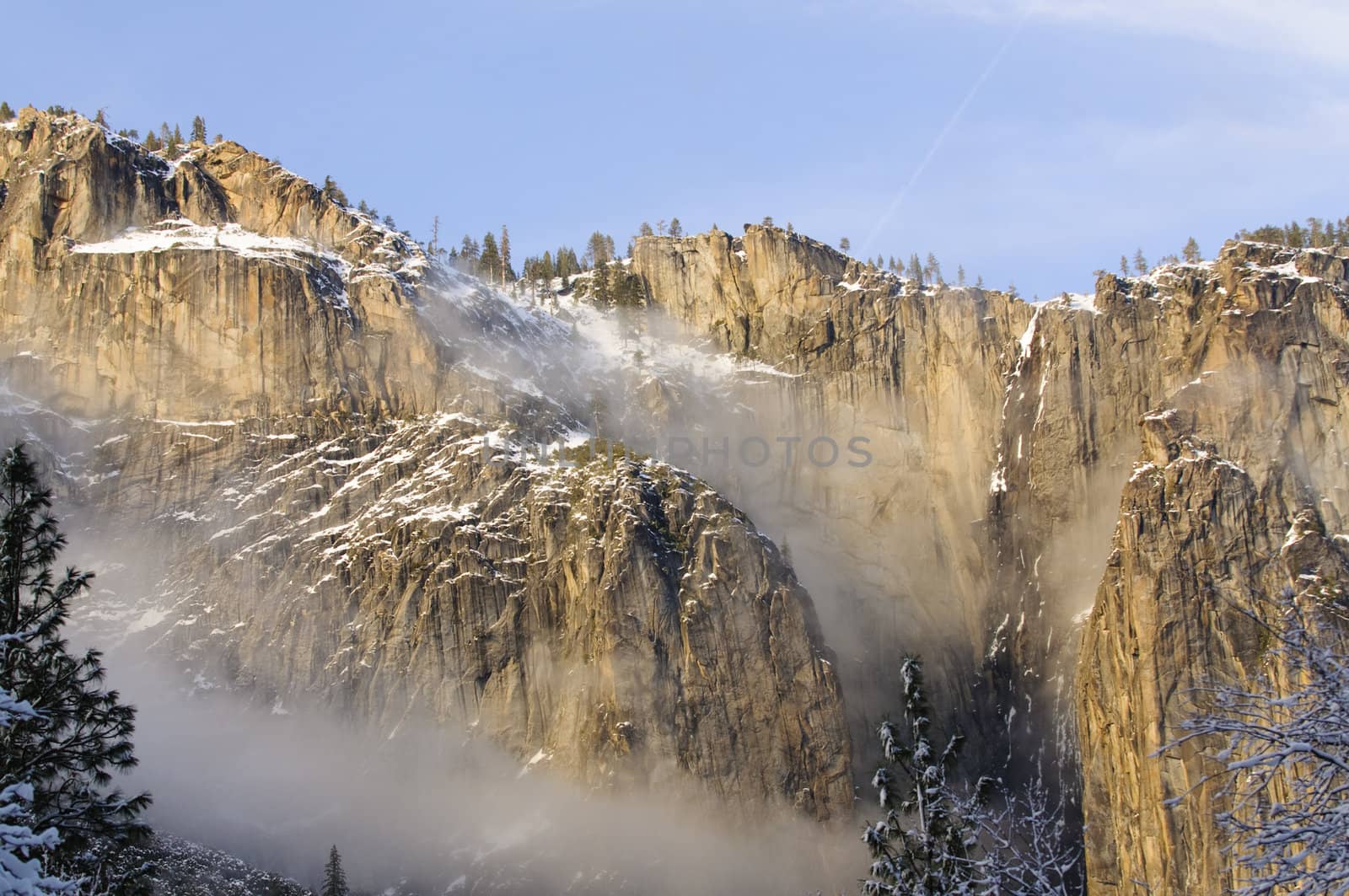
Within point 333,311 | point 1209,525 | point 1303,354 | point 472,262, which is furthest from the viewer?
point 472,262

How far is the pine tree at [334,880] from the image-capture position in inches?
3406

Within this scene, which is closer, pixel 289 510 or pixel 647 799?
pixel 647 799

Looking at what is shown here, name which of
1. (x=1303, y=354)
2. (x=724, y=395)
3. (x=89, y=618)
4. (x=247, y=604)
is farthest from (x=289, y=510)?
(x=1303, y=354)

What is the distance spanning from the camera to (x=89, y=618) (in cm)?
10819

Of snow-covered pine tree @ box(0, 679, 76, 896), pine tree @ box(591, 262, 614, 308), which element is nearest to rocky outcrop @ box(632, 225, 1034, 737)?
pine tree @ box(591, 262, 614, 308)

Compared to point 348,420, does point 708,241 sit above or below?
above

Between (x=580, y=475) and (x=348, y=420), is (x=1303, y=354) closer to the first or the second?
(x=580, y=475)

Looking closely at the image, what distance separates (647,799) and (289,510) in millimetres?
37186

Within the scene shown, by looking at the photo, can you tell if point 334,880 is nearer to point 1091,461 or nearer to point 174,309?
point 174,309

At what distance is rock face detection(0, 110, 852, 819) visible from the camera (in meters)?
101

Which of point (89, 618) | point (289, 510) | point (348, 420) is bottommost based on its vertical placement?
point (89, 618)

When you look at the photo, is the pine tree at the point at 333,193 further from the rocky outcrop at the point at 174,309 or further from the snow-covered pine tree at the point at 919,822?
the snow-covered pine tree at the point at 919,822

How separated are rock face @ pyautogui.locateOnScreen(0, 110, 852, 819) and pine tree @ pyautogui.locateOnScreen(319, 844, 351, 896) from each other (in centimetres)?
1596

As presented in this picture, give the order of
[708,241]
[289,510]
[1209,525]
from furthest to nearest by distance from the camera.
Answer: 1. [708,241]
2. [289,510]
3. [1209,525]
